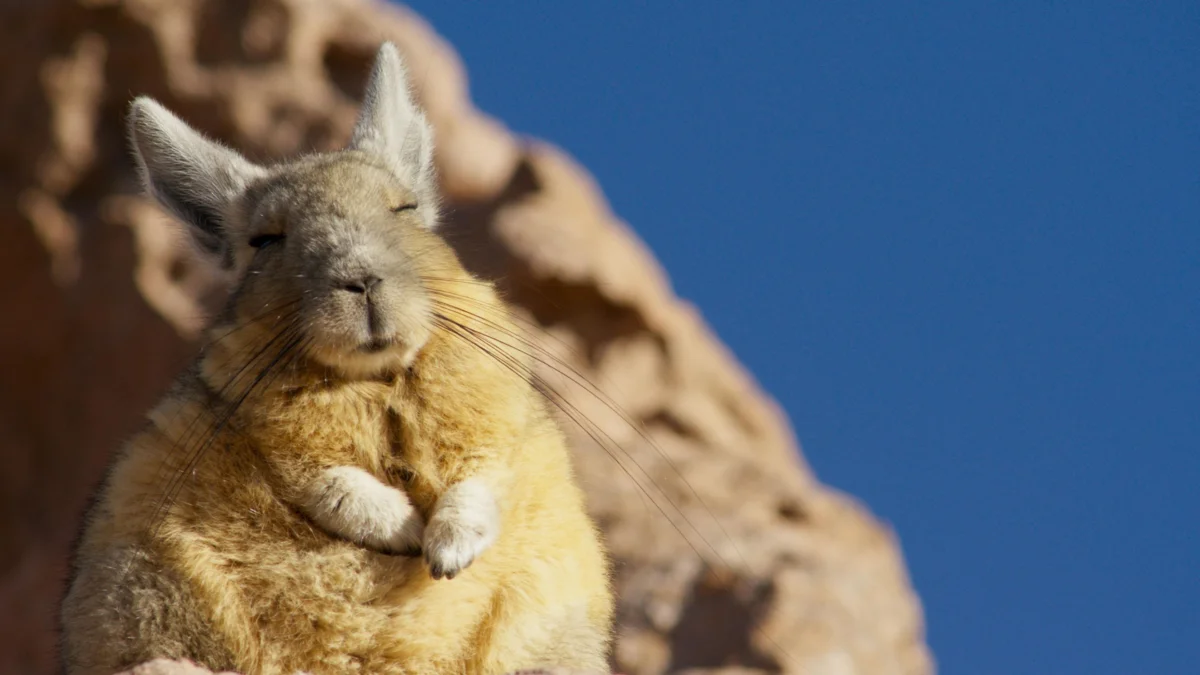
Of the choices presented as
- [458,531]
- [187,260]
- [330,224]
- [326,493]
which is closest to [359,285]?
[330,224]

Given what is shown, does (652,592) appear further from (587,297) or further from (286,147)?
(286,147)

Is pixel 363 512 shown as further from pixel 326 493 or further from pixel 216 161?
pixel 216 161

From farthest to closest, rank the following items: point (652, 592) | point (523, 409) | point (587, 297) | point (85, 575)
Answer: point (587, 297) < point (652, 592) < point (523, 409) < point (85, 575)

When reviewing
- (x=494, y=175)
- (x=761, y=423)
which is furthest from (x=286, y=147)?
(x=761, y=423)

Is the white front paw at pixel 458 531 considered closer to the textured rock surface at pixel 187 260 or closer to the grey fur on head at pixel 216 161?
the grey fur on head at pixel 216 161

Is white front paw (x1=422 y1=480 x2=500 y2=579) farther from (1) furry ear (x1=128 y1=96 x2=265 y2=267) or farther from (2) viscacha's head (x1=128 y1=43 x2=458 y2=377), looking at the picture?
(1) furry ear (x1=128 y1=96 x2=265 y2=267)

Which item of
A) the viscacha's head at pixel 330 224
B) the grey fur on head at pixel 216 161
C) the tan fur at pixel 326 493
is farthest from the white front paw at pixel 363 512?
the grey fur on head at pixel 216 161
